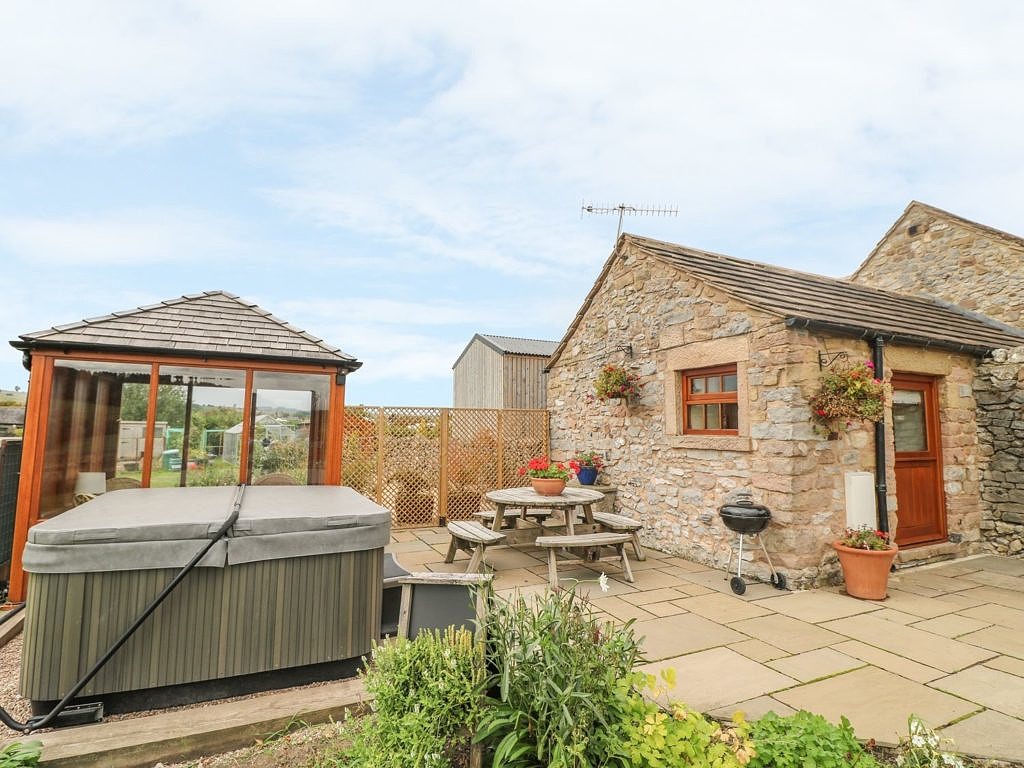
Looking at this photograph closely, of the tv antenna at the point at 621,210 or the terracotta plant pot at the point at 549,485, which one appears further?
the tv antenna at the point at 621,210

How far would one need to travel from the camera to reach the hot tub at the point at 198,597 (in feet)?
7.81

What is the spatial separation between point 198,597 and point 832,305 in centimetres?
672

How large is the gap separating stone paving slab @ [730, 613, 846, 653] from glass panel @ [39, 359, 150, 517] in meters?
5.45

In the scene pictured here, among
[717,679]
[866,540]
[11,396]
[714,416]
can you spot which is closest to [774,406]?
[714,416]

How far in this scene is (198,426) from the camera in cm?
457

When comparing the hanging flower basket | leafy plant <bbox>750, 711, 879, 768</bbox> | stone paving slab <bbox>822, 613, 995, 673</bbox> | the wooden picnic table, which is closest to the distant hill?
the wooden picnic table

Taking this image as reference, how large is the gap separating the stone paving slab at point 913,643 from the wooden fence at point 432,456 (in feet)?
18.3

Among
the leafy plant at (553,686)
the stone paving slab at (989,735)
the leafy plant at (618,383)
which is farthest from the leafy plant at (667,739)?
the leafy plant at (618,383)

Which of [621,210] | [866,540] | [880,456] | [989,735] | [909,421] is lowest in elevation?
[989,735]

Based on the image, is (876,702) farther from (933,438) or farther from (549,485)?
(933,438)

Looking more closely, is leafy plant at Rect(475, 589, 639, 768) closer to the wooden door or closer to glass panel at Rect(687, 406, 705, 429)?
glass panel at Rect(687, 406, 705, 429)

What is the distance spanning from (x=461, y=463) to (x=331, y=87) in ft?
19.0

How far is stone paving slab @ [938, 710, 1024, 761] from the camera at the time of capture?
2225 mm

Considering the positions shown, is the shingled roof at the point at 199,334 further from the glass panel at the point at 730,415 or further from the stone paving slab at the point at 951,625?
the stone paving slab at the point at 951,625
